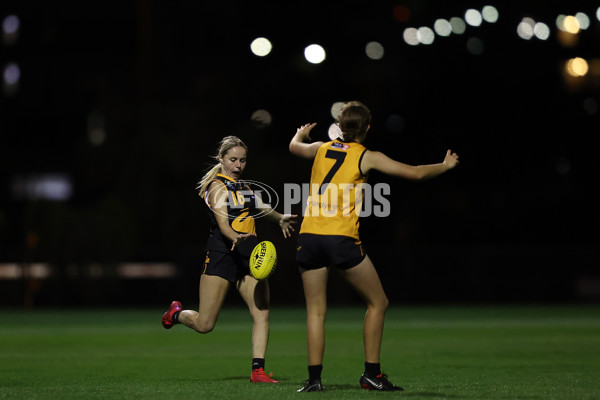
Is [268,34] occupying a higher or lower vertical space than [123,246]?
higher

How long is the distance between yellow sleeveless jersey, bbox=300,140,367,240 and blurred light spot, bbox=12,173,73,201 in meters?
29.2

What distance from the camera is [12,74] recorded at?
3894cm

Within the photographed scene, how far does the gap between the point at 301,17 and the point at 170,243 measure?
29.8 feet

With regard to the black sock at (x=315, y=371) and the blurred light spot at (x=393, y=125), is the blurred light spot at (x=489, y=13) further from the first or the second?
the black sock at (x=315, y=371)

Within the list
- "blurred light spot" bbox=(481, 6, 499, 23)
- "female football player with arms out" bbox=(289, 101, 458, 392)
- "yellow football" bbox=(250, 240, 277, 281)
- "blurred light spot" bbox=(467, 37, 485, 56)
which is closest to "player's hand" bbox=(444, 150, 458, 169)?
"female football player with arms out" bbox=(289, 101, 458, 392)

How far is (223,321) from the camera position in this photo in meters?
21.8

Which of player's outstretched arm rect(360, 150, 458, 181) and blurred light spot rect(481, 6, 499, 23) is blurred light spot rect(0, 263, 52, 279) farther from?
player's outstretched arm rect(360, 150, 458, 181)

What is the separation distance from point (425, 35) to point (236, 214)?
22.4 metres

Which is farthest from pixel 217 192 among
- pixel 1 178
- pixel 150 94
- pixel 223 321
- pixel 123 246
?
pixel 1 178

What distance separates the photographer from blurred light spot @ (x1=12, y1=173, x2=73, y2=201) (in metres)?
38.8

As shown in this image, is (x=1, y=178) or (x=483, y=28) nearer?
(x=483, y=28)

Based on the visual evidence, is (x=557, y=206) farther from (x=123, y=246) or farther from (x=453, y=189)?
(x=123, y=246)

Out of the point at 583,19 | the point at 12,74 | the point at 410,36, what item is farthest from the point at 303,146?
the point at 12,74

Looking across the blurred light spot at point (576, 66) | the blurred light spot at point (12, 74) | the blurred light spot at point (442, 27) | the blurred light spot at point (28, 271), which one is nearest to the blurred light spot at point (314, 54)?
the blurred light spot at point (442, 27)
